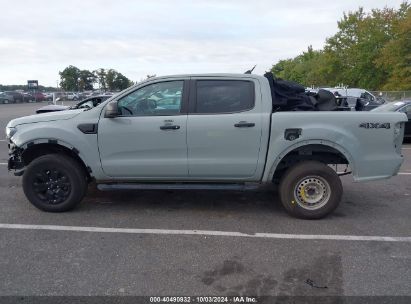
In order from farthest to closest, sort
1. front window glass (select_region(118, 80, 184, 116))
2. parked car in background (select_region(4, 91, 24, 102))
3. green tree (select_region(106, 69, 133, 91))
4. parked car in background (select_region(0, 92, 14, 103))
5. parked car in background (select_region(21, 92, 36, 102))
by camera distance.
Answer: green tree (select_region(106, 69, 133, 91)), parked car in background (select_region(21, 92, 36, 102)), parked car in background (select_region(4, 91, 24, 102)), parked car in background (select_region(0, 92, 14, 103)), front window glass (select_region(118, 80, 184, 116))

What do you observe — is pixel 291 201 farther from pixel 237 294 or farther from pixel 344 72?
pixel 344 72

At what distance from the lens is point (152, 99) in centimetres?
511

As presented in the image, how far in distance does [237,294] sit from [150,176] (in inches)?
88.5

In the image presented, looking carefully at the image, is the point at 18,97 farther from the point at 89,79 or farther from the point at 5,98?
the point at 89,79

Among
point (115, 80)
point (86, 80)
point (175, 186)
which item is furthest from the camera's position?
point (115, 80)

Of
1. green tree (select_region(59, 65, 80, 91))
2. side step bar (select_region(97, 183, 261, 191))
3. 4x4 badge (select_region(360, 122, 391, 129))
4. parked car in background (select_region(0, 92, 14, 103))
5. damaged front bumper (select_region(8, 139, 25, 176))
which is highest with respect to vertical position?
green tree (select_region(59, 65, 80, 91))

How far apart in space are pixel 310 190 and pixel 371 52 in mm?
46754

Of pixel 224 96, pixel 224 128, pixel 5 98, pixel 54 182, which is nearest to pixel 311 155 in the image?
pixel 224 128

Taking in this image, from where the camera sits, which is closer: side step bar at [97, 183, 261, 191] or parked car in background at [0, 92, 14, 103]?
side step bar at [97, 183, 261, 191]

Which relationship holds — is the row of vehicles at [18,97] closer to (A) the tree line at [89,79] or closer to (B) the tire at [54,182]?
(A) the tree line at [89,79]

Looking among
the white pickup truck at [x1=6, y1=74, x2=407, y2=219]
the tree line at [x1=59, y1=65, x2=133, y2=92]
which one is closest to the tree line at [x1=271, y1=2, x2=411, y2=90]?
the tree line at [x1=59, y1=65, x2=133, y2=92]

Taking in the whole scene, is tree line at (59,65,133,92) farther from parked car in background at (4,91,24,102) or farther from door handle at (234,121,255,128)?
door handle at (234,121,255,128)

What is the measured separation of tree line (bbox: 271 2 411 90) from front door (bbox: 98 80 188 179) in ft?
129

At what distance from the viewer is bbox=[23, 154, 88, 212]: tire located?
5133 mm
